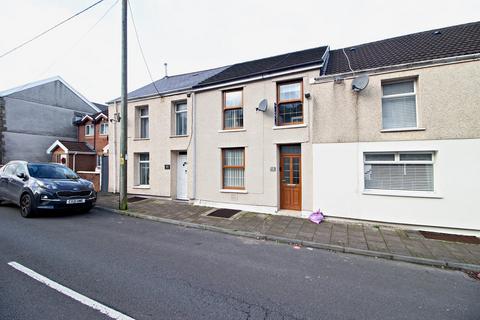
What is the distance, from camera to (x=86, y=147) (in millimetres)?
19359

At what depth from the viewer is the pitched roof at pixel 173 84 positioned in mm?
12340

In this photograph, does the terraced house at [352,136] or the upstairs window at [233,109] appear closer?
the terraced house at [352,136]

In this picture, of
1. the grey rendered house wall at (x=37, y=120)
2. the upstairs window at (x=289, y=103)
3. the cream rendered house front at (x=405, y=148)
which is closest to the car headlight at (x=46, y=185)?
the upstairs window at (x=289, y=103)

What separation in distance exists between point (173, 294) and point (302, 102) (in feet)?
24.3

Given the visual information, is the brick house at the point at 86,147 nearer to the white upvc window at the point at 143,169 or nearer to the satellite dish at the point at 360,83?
the white upvc window at the point at 143,169

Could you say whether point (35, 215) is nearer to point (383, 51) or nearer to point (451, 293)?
point (451, 293)

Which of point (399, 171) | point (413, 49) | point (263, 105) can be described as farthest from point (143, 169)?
point (413, 49)

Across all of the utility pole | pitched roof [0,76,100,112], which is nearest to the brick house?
pitched roof [0,76,100,112]

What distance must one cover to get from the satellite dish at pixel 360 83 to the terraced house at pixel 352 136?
0.04 metres

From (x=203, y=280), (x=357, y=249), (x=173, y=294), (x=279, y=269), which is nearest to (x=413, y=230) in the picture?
(x=357, y=249)

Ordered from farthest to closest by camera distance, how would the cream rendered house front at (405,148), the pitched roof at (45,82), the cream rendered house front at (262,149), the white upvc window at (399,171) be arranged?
1. the pitched roof at (45,82)
2. the cream rendered house front at (262,149)
3. the white upvc window at (399,171)
4. the cream rendered house front at (405,148)

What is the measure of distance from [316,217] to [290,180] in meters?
1.76

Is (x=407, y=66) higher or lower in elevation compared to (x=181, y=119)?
higher

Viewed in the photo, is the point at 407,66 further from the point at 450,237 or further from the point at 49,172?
the point at 49,172
